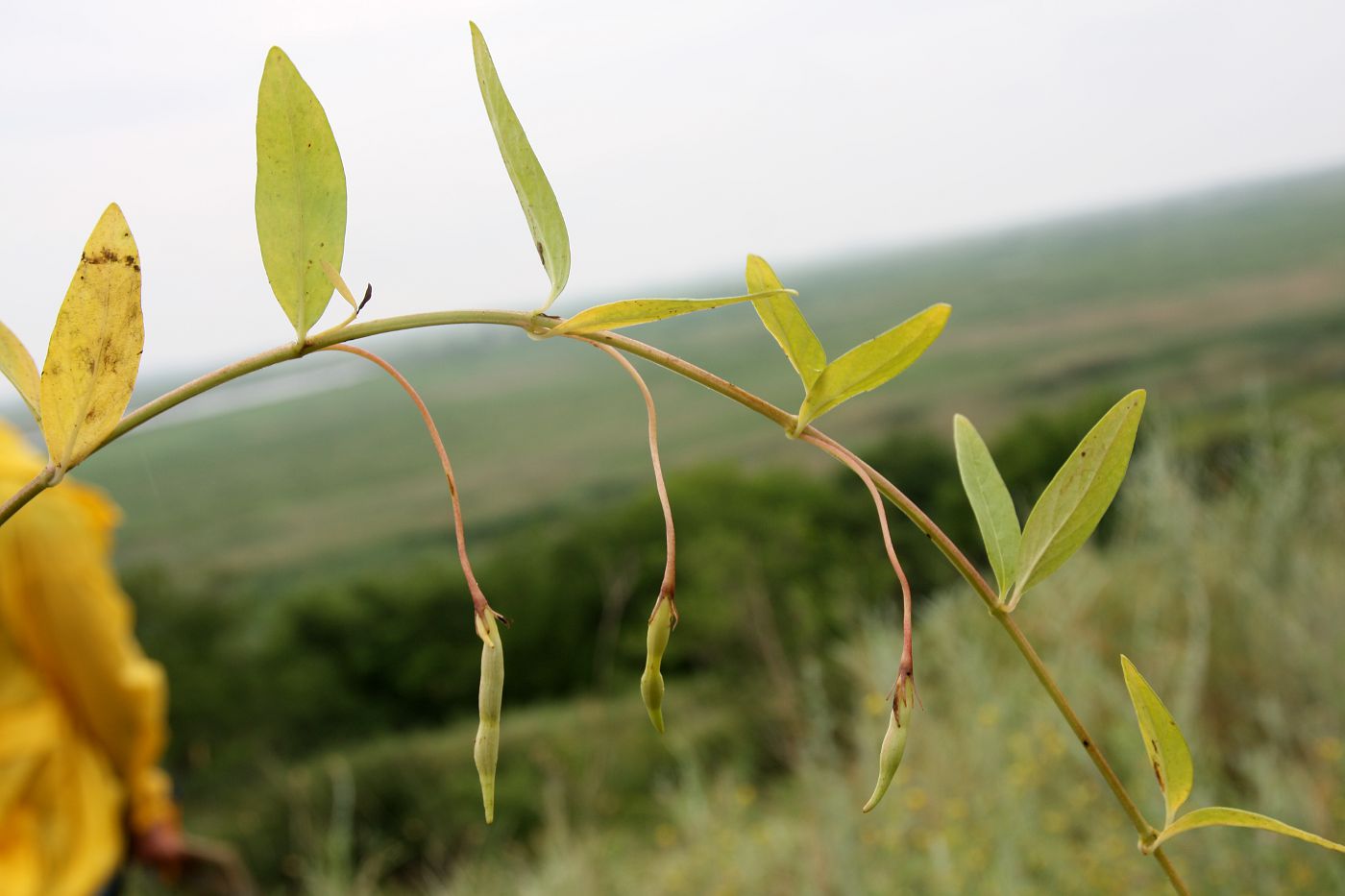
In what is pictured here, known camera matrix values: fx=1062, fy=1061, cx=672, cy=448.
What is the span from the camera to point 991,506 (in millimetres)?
270

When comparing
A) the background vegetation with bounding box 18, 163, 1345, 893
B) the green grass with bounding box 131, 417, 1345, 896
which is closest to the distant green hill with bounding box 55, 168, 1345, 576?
the background vegetation with bounding box 18, 163, 1345, 893

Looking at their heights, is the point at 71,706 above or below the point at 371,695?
above

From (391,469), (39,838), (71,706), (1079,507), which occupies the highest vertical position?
(1079,507)

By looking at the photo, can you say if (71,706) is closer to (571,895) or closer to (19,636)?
(19,636)

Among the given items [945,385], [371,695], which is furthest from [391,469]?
[371,695]

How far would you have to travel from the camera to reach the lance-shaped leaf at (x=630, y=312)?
206mm

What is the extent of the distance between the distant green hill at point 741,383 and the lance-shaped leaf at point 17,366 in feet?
11.7

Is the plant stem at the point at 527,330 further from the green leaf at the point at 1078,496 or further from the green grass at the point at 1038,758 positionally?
the green grass at the point at 1038,758

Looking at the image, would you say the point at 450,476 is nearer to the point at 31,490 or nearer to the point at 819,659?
the point at 31,490

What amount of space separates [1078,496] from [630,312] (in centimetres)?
12

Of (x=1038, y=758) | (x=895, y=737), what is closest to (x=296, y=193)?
(x=895, y=737)

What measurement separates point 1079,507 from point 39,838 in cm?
156

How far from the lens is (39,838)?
1.40 metres

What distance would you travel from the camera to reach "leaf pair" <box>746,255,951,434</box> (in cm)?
22
